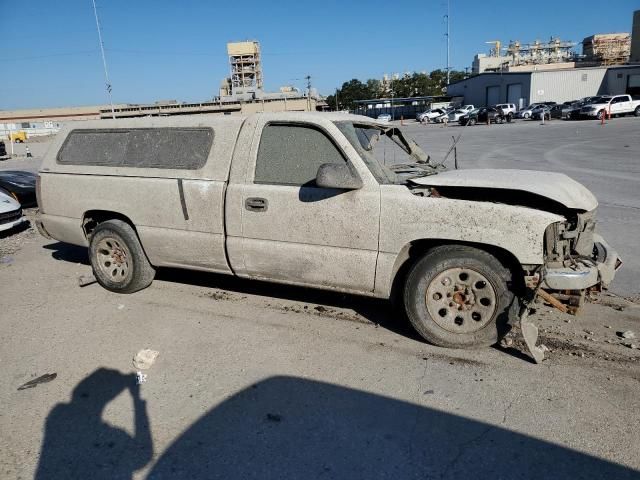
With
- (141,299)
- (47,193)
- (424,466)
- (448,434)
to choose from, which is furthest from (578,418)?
(47,193)

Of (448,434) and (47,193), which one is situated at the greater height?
(47,193)

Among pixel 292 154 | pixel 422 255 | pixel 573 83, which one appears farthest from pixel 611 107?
pixel 292 154

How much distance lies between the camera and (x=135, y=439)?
285cm

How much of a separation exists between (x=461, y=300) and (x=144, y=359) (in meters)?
2.54

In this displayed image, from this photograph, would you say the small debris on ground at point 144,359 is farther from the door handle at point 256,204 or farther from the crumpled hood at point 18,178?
the crumpled hood at point 18,178

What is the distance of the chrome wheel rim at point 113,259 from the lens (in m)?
5.18

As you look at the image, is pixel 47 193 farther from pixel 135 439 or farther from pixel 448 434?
pixel 448 434

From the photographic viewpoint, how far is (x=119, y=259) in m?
5.26

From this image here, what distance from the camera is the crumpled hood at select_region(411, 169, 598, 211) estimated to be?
361cm

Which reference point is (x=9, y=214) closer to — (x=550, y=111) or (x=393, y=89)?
(x=550, y=111)

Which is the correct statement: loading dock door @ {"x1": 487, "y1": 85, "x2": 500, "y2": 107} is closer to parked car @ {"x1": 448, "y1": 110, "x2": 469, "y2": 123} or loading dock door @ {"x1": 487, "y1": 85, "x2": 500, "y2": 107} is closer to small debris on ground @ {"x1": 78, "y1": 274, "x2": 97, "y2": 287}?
parked car @ {"x1": 448, "y1": 110, "x2": 469, "y2": 123}

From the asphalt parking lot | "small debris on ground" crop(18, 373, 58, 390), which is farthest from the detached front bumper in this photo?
"small debris on ground" crop(18, 373, 58, 390)

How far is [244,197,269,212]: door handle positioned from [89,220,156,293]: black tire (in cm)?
156

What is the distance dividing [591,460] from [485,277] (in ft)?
4.60
